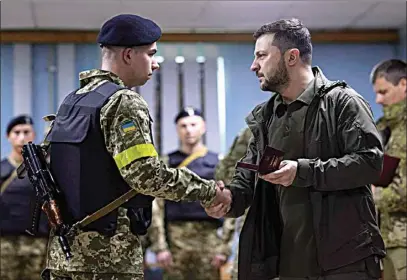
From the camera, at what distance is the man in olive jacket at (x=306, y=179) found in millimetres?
2699

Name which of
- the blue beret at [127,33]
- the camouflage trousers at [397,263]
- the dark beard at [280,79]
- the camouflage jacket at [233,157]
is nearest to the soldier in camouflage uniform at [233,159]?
the camouflage jacket at [233,157]

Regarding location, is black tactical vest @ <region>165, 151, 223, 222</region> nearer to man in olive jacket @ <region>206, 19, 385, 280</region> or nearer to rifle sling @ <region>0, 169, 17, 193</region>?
rifle sling @ <region>0, 169, 17, 193</region>

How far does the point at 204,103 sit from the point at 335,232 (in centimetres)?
469

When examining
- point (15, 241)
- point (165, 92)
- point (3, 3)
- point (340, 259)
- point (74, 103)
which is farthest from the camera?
point (165, 92)

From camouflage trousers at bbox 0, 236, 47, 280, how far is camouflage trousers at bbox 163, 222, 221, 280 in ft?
3.44

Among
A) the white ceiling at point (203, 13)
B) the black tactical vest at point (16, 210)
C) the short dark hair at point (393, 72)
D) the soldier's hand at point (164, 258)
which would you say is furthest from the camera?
the white ceiling at point (203, 13)

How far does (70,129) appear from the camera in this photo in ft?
9.27

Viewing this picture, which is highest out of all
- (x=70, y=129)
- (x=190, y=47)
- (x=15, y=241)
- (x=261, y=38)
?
(x=190, y=47)

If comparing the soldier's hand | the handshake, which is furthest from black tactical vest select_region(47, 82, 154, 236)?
the soldier's hand

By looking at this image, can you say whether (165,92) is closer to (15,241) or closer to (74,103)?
(15,241)

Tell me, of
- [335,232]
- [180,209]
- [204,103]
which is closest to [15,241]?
[180,209]

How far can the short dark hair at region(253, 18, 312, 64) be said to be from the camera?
9.67 feet

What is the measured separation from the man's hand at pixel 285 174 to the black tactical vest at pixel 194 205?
3.17 metres

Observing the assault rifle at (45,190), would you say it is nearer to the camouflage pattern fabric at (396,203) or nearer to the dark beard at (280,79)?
the dark beard at (280,79)
